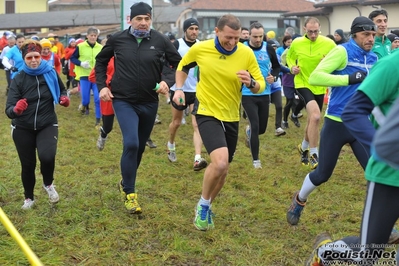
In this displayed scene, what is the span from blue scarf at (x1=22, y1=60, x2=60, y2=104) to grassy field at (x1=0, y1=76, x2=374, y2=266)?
129 centimetres

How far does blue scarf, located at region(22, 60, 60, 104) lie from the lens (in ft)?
21.2

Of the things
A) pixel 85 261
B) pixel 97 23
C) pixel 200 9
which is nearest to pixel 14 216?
pixel 85 261

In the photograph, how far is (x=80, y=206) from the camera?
692 cm

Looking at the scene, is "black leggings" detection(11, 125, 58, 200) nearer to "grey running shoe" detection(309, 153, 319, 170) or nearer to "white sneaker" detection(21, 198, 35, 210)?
"white sneaker" detection(21, 198, 35, 210)

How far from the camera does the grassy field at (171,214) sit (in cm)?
545

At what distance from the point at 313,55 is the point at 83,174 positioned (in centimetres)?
388

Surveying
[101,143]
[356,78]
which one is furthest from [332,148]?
[101,143]

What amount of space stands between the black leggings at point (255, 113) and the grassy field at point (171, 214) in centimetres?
39

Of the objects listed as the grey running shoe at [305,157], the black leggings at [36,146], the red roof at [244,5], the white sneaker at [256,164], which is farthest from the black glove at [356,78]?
the red roof at [244,5]

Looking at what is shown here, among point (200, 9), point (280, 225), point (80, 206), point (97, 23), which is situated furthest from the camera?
point (200, 9)

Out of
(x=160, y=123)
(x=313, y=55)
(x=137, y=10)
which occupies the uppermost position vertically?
(x=137, y=10)

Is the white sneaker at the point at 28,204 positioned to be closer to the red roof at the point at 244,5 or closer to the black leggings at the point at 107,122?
the black leggings at the point at 107,122

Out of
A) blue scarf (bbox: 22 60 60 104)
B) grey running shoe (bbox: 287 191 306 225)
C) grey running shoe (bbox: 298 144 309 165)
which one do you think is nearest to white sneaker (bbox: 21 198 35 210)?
blue scarf (bbox: 22 60 60 104)

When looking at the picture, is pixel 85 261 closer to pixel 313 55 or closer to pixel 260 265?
pixel 260 265
